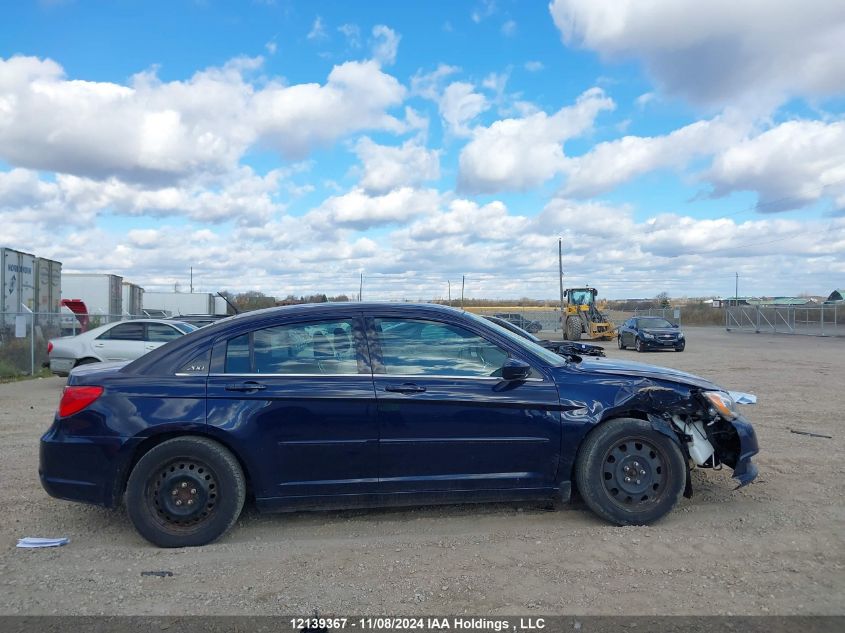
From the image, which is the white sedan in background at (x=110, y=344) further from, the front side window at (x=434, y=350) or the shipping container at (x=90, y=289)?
the shipping container at (x=90, y=289)

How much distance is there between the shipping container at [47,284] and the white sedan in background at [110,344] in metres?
9.19

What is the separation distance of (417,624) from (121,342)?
11274mm

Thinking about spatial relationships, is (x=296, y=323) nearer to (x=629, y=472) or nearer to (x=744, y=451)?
(x=629, y=472)

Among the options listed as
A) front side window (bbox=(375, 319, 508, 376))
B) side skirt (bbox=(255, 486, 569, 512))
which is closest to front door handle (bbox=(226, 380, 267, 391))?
side skirt (bbox=(255, 486, 569, 512))

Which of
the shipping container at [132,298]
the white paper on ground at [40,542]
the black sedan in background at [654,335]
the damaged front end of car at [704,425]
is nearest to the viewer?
the white paper on ground at [40,542]

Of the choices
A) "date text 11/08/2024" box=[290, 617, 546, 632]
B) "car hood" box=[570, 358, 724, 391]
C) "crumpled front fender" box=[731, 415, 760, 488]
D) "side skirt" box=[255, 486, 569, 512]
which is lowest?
"date text 11/08/2024" box=[290, 617, 546, 632]

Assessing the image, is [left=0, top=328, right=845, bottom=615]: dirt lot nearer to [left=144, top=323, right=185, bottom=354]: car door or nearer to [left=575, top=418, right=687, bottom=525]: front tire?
[left=575, top=418, right=687, bottom=525]: front tire

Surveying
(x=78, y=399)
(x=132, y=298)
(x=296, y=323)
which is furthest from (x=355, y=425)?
(x=132, y=298)

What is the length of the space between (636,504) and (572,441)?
2.03 ft

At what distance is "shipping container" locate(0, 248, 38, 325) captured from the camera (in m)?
18.1

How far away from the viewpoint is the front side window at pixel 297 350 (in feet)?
14.4

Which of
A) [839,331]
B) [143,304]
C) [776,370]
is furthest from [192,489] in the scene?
[839,331]

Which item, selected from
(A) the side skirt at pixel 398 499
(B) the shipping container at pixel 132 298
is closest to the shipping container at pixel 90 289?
(B) the shipping container at pixel 132 298

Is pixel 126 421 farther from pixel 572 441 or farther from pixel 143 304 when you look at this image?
pixel 143 304
